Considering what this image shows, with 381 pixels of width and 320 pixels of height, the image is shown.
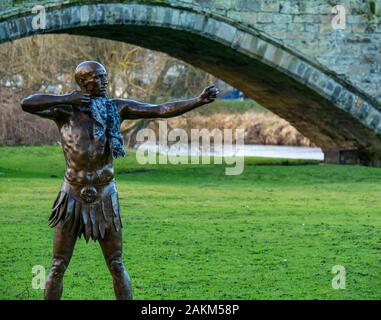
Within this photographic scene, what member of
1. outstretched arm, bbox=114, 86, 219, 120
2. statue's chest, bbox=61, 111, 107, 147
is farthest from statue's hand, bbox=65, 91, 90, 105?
outstretched arm, bbox=114, 86, 219, 120

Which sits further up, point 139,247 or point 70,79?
point 70,79

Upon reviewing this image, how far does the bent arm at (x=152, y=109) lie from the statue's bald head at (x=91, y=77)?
0.17m

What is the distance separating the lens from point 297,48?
1856 centimetres

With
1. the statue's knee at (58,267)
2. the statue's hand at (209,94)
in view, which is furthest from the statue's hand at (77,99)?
the statue's knee at (58,267)

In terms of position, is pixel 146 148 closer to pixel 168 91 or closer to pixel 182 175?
pixel 168 91

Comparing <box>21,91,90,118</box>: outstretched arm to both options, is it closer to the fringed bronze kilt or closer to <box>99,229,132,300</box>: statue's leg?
the fringed bronze kilt

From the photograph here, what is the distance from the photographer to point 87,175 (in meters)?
6.66

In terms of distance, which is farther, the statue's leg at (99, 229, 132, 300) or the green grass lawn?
the green grass lawn

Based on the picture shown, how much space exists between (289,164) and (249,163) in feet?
2.29

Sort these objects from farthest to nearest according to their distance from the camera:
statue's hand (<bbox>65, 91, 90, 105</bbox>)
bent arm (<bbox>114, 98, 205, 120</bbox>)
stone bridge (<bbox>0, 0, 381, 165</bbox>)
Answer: stone bridge (<bbox>0, 0, 381, 165</bbox>) → bent arm (<bbox>114, 98, 205, 120</bbox>) → statue's hand (<bbox>65, 91, 90, 105</bbox>)

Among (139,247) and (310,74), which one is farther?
(310,74)

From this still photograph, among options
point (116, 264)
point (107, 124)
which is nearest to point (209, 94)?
point (107, 124)

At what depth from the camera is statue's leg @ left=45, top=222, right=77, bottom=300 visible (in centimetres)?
661
